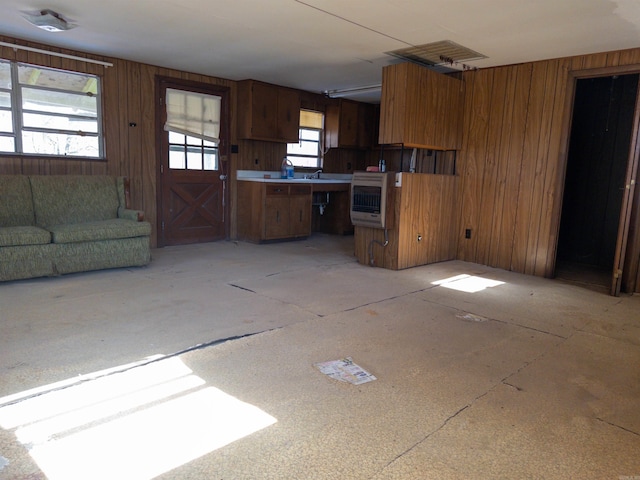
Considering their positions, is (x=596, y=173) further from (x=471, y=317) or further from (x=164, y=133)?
(x=164, y=133)

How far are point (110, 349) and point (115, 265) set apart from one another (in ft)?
6.72

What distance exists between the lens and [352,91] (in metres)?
6.82

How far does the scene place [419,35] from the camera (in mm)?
4031

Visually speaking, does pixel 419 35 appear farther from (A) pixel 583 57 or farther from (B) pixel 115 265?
(B) pixel 115 265

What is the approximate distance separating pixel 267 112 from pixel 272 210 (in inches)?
56.0

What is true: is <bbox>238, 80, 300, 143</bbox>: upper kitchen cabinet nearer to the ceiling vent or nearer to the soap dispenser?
the soap dispenser

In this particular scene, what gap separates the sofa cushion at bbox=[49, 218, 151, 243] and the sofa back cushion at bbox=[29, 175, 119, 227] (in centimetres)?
26

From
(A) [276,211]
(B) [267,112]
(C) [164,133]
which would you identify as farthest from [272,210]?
(C) [164,133]

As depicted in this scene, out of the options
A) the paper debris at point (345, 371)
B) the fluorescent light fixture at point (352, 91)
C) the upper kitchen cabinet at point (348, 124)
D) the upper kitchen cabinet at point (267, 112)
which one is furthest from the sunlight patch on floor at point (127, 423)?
the upper kitchen cabinet at point (348, 124)

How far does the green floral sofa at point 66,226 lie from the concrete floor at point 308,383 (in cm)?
22

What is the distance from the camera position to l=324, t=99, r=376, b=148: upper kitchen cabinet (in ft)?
24.7

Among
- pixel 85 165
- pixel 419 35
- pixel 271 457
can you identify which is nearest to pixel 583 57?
pixel 419 35

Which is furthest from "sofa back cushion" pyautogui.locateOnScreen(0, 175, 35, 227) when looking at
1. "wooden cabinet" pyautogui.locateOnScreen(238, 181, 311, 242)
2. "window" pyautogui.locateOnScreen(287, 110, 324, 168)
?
"window" pyautogui.locateOnScreen(287, 110, 324, 168)

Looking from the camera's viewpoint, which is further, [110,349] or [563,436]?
[110,349]
